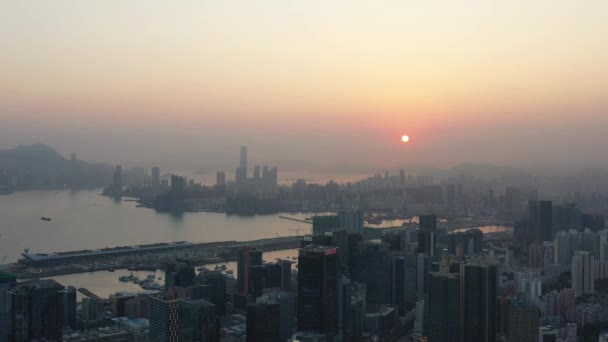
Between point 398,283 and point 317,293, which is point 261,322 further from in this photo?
point 398,283

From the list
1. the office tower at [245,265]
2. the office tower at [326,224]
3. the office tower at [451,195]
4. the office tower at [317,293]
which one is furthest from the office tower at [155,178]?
the office tower at [317,293]

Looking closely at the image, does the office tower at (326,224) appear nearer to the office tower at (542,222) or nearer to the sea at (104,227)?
the sea at (104,227)

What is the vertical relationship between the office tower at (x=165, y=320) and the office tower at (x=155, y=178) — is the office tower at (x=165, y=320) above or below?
below

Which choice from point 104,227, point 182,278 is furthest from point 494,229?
point 182,278

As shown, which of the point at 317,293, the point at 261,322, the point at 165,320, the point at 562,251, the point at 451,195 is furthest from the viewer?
the point at 451,195

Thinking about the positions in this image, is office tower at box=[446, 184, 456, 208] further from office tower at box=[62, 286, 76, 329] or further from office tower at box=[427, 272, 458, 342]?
office tower at box=[62, 286, 76, 329]
